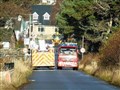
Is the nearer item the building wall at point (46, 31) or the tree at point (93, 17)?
the tree at point (93, 17)

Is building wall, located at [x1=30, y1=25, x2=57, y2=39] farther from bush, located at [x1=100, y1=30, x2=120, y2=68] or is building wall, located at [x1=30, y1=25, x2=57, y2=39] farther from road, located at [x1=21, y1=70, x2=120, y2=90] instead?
road, located at [x1=21, y1=70, x2=120, y2=90]

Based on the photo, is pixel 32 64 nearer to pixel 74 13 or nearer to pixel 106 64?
pixel 74 13

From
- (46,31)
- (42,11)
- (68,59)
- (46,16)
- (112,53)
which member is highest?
(42,11)

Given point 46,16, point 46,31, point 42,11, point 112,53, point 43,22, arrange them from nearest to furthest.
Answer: point 112,53, point 46,31, point 43,22, point 46,16, point 42,11

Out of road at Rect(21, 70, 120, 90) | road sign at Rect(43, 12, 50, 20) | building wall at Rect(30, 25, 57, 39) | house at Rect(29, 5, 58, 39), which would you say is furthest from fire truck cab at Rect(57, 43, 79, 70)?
road sign at Rect(43, 12, 50, 20)

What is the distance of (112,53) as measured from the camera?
41188 millimetres

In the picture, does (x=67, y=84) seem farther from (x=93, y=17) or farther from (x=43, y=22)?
(x=43, y=22)

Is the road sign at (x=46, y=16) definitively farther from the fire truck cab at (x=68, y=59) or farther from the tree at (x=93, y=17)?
the fire truck cab at (x=68, y=59)

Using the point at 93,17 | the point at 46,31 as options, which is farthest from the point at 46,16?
the point at 93,17

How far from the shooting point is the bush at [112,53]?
39594 millimetres

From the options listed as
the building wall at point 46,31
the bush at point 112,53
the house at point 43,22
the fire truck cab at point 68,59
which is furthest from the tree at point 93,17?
the building wall at point 46,31

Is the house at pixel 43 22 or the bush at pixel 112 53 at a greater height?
the house at pixel 43 22

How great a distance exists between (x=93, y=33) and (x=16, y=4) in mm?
32118

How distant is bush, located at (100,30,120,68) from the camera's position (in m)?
39.6
